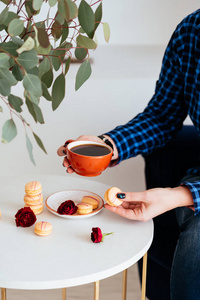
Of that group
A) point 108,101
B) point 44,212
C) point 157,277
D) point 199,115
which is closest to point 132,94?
point 108,101

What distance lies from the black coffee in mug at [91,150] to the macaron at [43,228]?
19 centimetres

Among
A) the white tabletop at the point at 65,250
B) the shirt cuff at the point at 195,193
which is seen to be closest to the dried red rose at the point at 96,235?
the white tabletop at the point at 65,250

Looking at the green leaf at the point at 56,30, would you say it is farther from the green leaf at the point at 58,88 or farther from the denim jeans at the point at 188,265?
the denim jeans at the point at 188,265

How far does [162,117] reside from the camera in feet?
4.64

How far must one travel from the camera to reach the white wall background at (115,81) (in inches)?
71.8

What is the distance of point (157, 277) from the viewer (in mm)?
1330

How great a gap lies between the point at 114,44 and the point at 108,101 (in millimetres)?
266

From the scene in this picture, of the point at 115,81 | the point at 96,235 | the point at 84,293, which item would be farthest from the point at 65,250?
the point at 115,81

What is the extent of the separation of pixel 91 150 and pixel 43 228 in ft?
0.74

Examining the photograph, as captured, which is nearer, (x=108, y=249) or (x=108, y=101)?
(x=108, y=249)

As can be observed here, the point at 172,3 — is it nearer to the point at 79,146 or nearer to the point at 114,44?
the point at 114,44

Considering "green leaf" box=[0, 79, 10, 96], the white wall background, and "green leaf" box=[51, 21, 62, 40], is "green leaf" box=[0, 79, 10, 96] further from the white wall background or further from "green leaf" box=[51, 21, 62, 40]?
the white wall background

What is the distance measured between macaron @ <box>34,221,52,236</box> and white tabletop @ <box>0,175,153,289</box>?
0.04 feet

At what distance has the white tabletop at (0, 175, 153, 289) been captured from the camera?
30.5 inches
